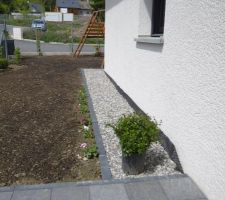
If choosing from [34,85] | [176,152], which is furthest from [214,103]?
[34,85]

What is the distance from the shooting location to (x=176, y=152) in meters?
4.29

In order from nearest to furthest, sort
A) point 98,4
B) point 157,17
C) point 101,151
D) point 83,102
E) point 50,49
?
point 101,151 < point 157,17 < point 83,102 < point 50,49 < point 98,4

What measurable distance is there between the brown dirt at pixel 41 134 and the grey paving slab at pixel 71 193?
0.39m

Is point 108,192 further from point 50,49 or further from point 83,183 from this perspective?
point 50,49

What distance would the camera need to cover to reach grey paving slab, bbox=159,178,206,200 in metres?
3.47

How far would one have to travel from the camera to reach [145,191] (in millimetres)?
3586

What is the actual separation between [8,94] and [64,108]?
2370 mm

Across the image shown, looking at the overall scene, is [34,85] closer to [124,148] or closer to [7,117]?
[7,117]

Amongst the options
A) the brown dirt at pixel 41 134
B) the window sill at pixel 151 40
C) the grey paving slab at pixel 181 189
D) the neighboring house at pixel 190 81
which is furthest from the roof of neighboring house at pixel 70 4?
the grey paving slab at pixel 181 189

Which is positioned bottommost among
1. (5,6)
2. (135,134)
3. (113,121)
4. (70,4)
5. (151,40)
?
(113,121)

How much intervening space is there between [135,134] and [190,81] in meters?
0.96

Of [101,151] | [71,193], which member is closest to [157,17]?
[101,151]

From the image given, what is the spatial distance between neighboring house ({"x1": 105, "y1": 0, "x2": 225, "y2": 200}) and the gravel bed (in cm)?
32

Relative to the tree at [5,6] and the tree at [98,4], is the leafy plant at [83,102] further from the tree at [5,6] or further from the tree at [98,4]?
the tree at [98,4]
